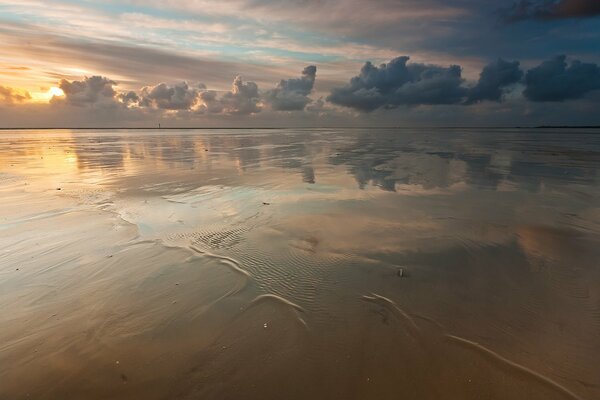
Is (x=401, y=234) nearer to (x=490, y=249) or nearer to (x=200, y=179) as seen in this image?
(x=490, y=249)

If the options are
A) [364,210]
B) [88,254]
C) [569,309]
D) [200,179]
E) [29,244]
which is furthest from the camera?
[200,179]

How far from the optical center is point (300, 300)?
496 cm

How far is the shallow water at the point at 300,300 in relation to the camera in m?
3.48

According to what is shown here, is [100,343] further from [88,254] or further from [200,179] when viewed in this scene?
[200,179]

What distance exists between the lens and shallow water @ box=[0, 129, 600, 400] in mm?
3482

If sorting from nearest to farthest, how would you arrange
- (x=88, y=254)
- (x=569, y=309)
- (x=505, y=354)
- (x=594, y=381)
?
1. (x=594, y=381)
2. (x=505, y=354)
3. (x=569, y=309)
4. (x=88, y=254)

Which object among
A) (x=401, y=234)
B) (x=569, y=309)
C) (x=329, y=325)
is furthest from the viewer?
(x=401, y=234)

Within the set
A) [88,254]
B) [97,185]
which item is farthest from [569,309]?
[97,185]

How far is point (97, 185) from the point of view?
45.7 ft

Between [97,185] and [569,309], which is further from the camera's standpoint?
[97,185]

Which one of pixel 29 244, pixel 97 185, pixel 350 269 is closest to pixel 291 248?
pixel 350 269

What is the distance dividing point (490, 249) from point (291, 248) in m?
4.41

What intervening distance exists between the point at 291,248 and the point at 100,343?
12.6 ft

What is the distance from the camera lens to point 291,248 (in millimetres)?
6934
